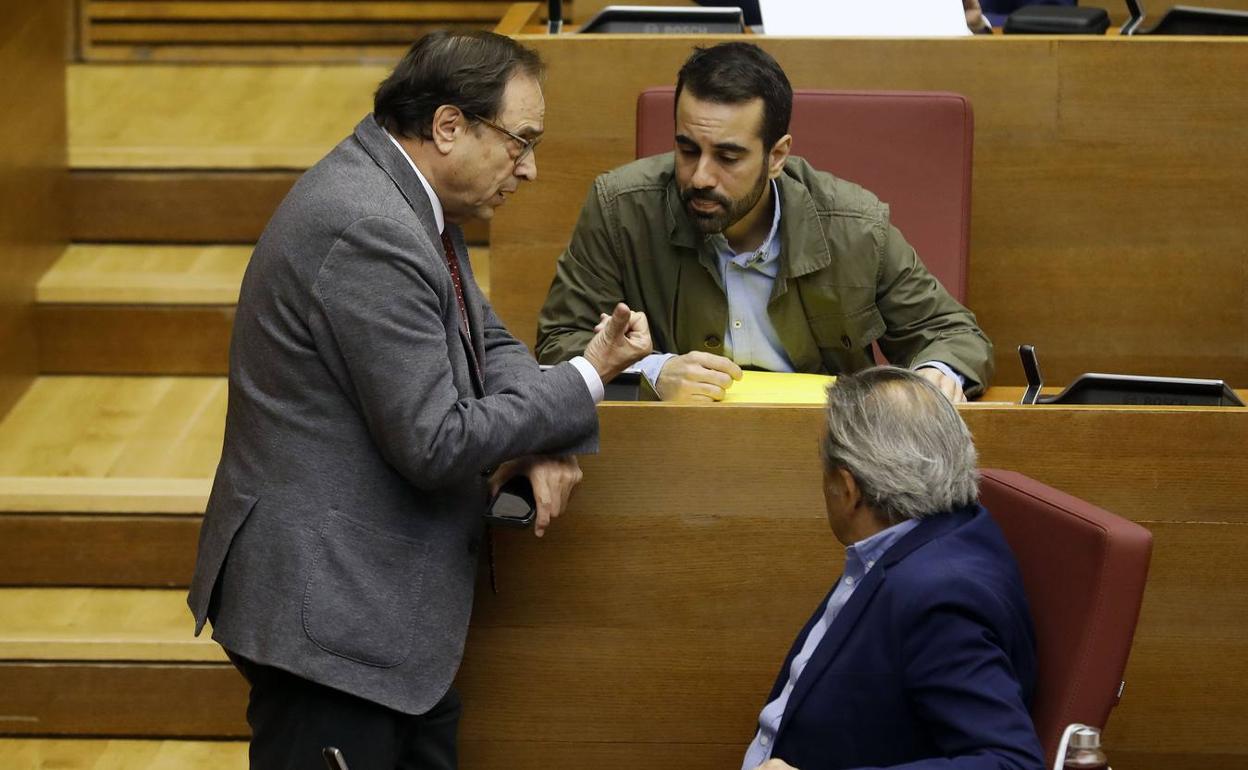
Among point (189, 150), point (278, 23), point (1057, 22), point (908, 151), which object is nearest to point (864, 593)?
point (908, 151)

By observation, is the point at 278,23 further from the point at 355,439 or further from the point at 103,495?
the point at 355,439

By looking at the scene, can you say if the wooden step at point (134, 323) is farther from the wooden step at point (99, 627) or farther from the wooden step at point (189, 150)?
the wooden step at point (99, 627)

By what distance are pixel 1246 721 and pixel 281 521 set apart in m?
0.84

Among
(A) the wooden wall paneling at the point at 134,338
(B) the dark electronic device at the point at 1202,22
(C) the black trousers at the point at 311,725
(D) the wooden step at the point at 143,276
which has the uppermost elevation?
(B) the dark electronic device at the point at 1202,22

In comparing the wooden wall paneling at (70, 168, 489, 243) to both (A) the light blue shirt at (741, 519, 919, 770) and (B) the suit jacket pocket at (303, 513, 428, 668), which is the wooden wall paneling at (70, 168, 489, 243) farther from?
(A) the light blue shirt at (741, 519, 919, 770)

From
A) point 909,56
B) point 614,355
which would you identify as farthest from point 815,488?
point 909,56

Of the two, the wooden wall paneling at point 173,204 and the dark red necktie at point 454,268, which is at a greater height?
the dark red necktie at point 454,268

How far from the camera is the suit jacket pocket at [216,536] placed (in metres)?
1.19

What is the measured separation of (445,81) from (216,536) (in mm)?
385

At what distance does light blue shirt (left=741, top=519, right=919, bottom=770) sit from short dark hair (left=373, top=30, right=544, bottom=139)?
43cm

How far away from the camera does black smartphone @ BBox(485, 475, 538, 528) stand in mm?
1247

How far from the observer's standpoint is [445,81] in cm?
121

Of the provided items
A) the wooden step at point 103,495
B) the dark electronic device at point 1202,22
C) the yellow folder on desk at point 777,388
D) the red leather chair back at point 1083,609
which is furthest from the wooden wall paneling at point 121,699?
the dark electronic device at point 1202,22

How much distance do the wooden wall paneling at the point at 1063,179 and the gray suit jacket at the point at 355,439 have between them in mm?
977
